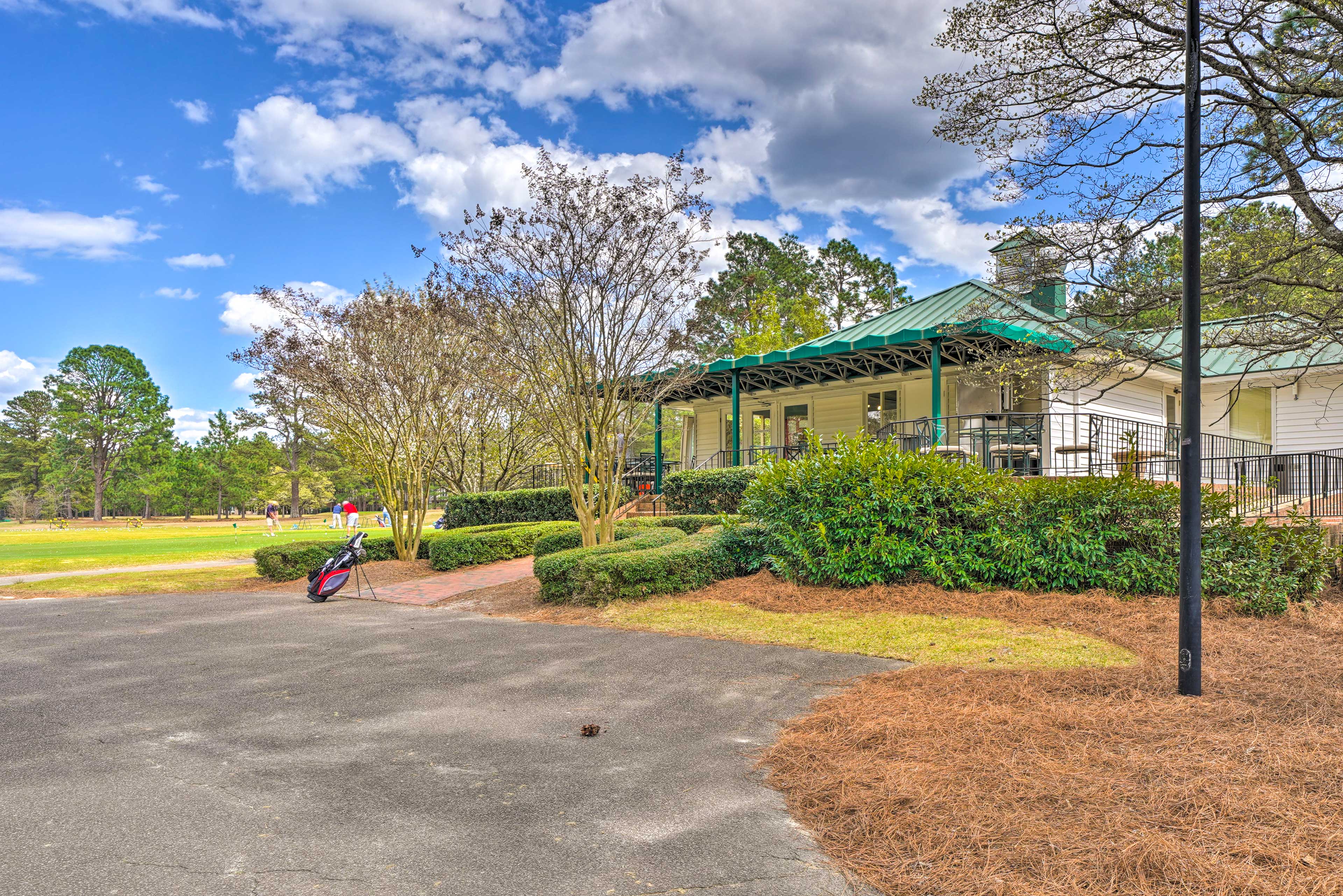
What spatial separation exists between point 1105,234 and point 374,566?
41.6 feet

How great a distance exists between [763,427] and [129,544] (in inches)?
Answer: 913

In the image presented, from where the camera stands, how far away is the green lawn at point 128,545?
57.1ft

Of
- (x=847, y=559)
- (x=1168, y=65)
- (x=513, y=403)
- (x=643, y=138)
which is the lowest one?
(x=847, y=559)

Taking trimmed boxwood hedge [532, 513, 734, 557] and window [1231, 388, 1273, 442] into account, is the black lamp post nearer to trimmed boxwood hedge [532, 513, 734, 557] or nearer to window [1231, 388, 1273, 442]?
trimmed boxwood hedge [532, 513, 734, 557]

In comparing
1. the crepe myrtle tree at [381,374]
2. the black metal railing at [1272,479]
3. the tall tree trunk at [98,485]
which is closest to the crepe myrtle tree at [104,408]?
the tall tree trunk at [98,485]

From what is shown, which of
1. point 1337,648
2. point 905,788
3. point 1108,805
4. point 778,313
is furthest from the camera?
point 778,313

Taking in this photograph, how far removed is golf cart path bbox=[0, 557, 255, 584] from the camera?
1388 centimetres

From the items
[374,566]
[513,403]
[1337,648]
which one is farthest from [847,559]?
[513,403]

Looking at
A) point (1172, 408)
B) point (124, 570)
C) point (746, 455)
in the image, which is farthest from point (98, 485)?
point (1172, 408)

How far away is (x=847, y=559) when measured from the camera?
8.12 meters

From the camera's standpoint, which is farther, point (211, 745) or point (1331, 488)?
point (1331, 488)

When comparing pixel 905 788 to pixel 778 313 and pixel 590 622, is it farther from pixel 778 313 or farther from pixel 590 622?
pixel 778 313

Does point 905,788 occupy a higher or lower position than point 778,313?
lower

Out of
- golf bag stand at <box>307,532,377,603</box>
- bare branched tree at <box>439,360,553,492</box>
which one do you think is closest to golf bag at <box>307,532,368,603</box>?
golf bag stand at <box>307,532,377,603</box>
